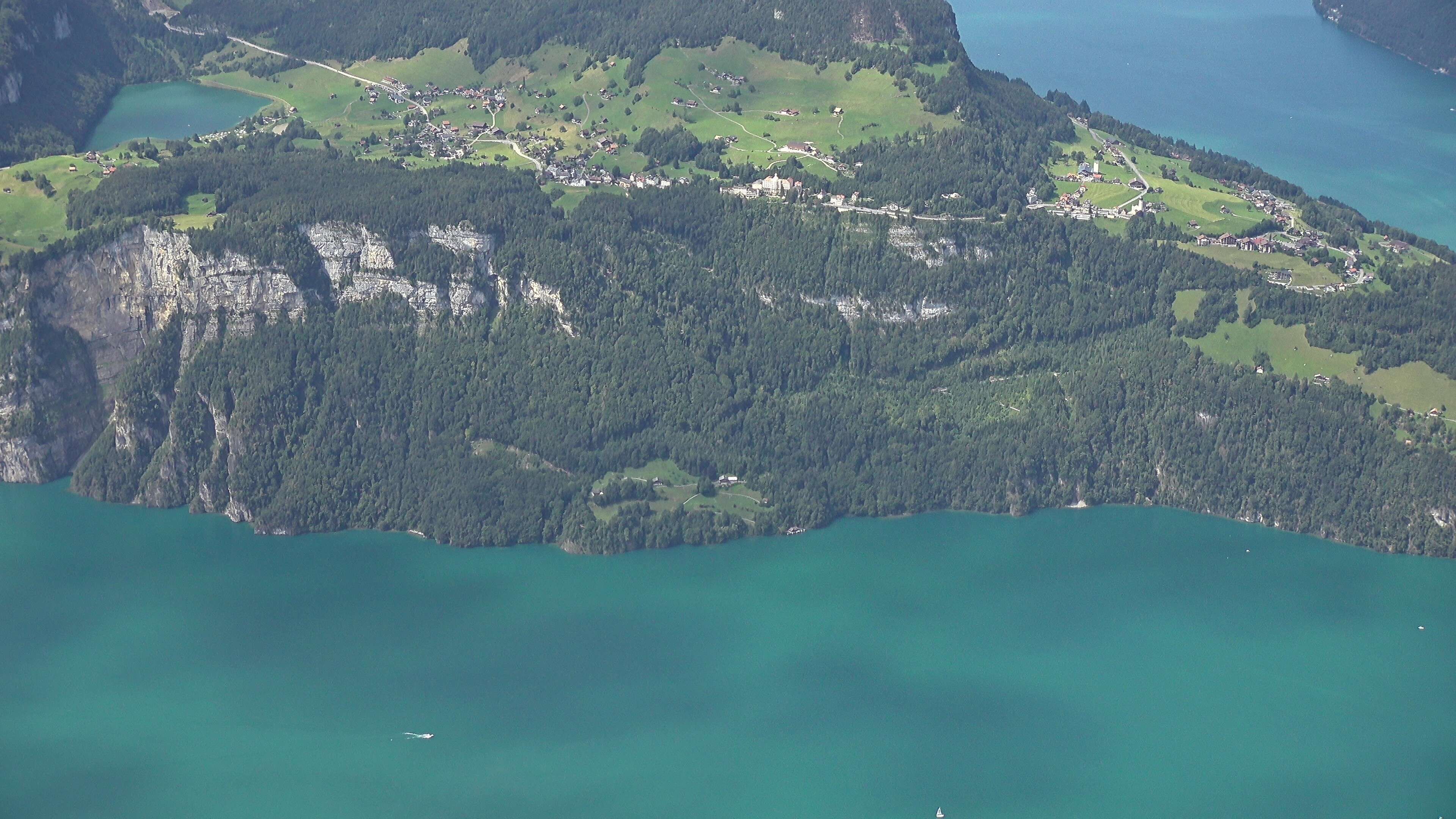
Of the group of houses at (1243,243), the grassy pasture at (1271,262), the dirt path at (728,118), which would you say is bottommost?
the grassy pasture at (1271,262)

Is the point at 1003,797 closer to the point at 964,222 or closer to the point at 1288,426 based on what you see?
the point at 1288,426

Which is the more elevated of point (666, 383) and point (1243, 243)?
point (1243, 243)

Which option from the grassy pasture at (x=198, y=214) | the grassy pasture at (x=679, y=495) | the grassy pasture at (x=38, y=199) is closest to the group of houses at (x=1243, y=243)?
the grassy pasture at (x=679, y=495)

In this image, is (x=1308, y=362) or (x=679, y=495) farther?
(x=1308, y=362)

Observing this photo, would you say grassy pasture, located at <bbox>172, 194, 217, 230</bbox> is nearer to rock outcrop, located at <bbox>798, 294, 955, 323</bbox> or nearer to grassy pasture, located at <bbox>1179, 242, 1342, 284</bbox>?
rock outcrop, located at <bbox>798, 294, 955, 323</bbox>

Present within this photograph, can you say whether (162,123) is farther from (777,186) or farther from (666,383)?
(666,383)

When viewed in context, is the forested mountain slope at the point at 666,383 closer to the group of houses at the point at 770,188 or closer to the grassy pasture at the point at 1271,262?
the grassy pasture at the point at 1271,262

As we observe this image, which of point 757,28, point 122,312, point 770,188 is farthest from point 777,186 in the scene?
point 122,312

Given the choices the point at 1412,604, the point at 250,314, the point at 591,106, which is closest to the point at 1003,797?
the point at 1412,604
